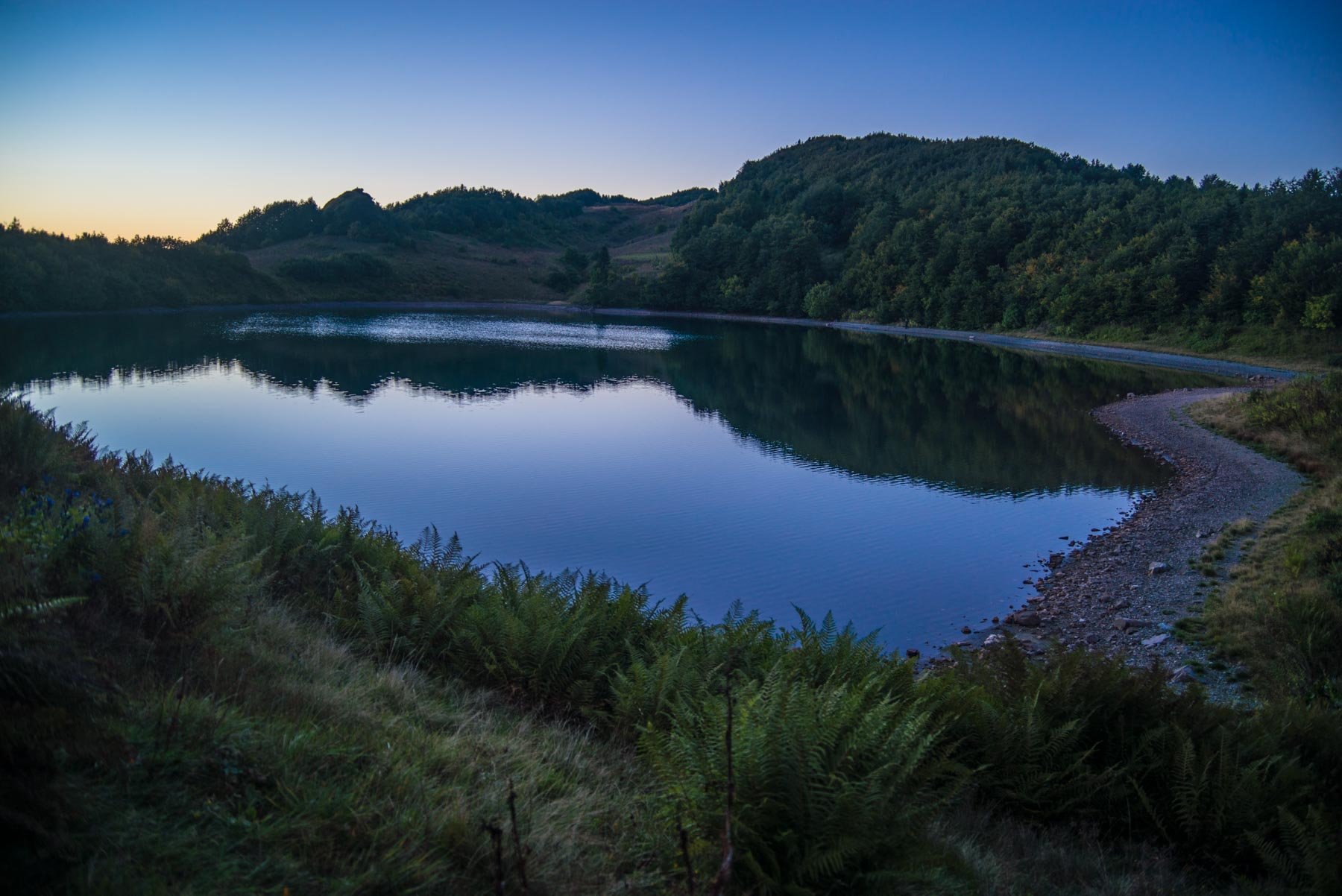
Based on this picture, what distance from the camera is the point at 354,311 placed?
7612 cm

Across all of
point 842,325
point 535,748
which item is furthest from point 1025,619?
point 842,325

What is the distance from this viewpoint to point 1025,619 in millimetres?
10656

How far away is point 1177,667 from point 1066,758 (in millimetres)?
4705

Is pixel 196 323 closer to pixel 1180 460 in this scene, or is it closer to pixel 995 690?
pixel 1180 460

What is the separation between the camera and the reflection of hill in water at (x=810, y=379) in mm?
21484

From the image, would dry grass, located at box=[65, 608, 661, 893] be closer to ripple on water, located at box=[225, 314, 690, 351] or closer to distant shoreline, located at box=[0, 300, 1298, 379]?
distant shoreline, located at box=[0, 300, 1298, 379]

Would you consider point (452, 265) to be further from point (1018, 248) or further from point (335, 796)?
point (335, 796)

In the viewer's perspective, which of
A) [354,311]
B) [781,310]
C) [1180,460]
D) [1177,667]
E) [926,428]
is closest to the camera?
[1177,667]

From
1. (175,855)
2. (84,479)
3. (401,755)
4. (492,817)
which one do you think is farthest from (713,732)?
(84,479)

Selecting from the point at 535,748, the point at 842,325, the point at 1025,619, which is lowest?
the point at 1025,619

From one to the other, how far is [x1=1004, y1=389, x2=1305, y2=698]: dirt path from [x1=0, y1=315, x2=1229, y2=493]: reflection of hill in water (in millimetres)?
1841

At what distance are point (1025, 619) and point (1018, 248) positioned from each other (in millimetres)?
61390

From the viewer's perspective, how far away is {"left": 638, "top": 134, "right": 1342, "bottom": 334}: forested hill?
44.6 m

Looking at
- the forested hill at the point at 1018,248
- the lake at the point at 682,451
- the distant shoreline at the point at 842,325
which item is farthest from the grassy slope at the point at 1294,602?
the forested hill at the point at 1018,248
